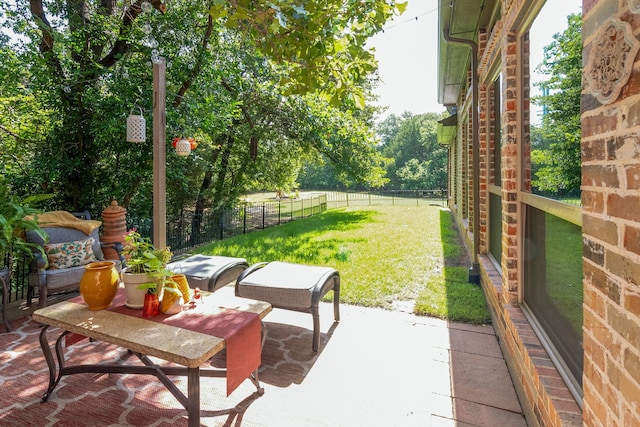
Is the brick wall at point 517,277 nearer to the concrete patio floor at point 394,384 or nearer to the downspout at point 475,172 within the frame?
the concrete patio floor at point 394,384

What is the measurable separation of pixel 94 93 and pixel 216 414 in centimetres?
565

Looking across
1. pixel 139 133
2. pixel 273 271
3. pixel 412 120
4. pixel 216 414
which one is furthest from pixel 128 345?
pixel 412 120

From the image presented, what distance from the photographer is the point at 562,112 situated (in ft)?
6.05

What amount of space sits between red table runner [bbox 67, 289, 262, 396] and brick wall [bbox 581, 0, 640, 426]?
1.61 meters

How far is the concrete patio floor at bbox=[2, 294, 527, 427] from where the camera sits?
7.29 ft

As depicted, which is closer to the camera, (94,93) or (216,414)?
(216,414)

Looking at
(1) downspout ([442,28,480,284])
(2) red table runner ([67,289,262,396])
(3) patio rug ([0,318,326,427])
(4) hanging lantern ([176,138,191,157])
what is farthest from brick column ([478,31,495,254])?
(4) hanging lantern ([176,138,191,157])

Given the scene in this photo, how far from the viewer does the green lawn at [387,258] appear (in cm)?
416

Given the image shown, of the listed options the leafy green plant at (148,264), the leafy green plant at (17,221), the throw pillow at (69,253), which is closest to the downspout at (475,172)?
the leafy green plant at (148,264)

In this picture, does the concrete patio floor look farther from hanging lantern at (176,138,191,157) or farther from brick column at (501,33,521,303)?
hanging lantern at (176,138,191,157)

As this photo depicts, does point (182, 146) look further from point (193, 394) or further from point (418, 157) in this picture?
point (418, 157)

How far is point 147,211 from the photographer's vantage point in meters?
7.38

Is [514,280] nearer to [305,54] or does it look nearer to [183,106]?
[305,54]

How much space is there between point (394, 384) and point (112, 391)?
1.96 meters
